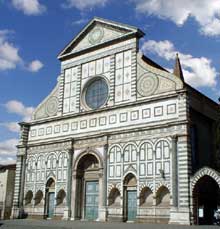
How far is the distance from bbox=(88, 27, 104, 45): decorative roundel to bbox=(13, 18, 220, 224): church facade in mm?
80

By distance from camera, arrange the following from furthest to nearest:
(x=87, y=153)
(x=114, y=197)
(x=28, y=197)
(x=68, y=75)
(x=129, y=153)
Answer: (x=68, y=75), (x=28, y=197), (x=87, y=153), (x=114, y=197), (x=129, y=153)

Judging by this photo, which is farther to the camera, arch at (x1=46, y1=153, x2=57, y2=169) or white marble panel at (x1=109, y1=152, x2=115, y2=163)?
arch at (x1=46, y1=153, x2=57, y2=169)

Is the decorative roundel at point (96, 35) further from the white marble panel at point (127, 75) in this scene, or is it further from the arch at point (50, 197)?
the arch at point (50, 197)

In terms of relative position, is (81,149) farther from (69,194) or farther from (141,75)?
(141,75)

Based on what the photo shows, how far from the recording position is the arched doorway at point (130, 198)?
26.2m

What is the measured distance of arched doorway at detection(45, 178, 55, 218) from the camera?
3095 centimetres

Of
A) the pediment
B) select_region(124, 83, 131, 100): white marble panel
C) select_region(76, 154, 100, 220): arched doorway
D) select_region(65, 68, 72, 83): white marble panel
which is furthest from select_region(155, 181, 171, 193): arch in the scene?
select_region(65, 68, 72, 83): white marble panel

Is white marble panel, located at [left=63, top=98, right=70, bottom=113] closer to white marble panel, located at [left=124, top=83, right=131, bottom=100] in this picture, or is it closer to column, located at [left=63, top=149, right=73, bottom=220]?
column, located at [left=63, top=149, right=73, bottom=220]

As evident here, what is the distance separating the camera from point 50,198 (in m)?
31.2

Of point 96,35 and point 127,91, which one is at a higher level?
point 96,35

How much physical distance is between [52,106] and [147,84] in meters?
9.73

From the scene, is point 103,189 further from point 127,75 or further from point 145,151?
point 127,75

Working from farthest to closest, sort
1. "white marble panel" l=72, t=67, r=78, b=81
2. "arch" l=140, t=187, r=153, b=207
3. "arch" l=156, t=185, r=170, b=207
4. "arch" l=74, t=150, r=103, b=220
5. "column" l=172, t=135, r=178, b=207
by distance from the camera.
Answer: "white marble panel" l=72, t=67, r=78, b=81 < "arch" l=74, t=150, r=103, b=220 < "arch" l=140, t=187, r=153, b=207 < "arch" l=156, t=185, r=170, b=207 < "column" l=172, t=135, r=178, b=207

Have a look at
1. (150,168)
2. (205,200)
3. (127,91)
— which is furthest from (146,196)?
(127,91)
